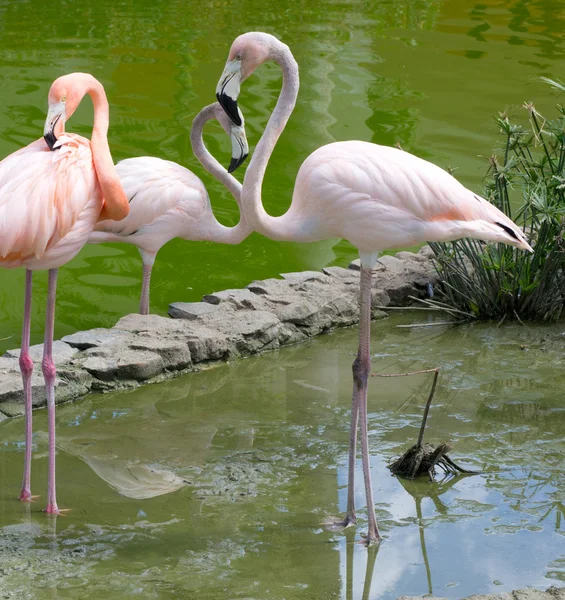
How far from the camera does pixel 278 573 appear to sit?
3.48 metres

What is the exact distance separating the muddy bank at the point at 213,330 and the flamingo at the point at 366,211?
1489mm

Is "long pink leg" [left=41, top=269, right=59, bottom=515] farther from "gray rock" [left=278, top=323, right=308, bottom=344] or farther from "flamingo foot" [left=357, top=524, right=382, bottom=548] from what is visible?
"gray rock" [left=278, top=323, right=308, bottom=344]

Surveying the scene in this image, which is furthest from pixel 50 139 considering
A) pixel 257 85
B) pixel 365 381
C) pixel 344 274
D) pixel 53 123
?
pixel 257 85

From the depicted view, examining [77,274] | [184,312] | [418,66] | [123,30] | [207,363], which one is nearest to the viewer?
[207,363]

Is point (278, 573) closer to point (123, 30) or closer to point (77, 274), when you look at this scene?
point (77, 274)

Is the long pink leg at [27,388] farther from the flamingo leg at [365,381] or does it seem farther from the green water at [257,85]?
the green water at [257,85]

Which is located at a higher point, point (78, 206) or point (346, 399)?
point (78, 206)

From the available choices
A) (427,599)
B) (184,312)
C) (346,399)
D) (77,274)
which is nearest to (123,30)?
(77,274)

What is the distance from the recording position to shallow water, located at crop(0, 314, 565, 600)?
11.3ft

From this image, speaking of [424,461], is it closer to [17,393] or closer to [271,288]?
[17,393]

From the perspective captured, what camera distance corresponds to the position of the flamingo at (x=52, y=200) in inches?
146

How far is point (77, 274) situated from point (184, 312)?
4.51ft

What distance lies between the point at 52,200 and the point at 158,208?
2019mm

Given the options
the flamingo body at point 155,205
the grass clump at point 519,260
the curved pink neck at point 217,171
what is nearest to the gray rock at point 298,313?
the curved pink neck at point 217,171
